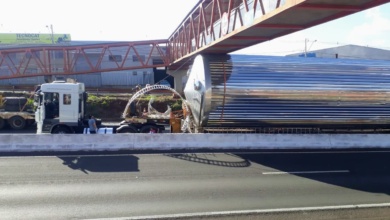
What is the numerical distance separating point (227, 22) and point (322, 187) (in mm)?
8954

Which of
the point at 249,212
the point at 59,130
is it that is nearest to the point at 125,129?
the point at 59,130

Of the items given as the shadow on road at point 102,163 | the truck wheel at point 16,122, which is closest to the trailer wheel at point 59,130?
the shadow on road at point 102,163

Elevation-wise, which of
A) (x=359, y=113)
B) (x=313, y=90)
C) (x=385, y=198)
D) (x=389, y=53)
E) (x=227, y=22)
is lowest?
(x=385, y=198)

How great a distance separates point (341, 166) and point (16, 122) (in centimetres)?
1843

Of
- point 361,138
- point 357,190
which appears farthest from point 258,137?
point 357,190

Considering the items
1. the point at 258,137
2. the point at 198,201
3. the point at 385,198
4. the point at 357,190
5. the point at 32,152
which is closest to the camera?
the point at 198,201

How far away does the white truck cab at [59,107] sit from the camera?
1602 centimetres

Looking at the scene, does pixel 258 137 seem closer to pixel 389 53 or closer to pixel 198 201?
pixel 198 201

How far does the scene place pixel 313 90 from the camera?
1612 cm

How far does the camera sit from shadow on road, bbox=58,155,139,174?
431 inches

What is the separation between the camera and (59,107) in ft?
52.7

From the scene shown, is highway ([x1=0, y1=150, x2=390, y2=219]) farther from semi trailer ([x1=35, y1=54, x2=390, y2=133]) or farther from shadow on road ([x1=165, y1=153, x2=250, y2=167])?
semi trailer ([x1=35, y1=54, x2=390, y2=133])

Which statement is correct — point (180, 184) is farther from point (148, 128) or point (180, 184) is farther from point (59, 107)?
Answer: point (59, 107)

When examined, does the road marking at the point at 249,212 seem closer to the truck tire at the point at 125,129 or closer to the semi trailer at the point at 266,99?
the semi trailer at the point at 266,99
